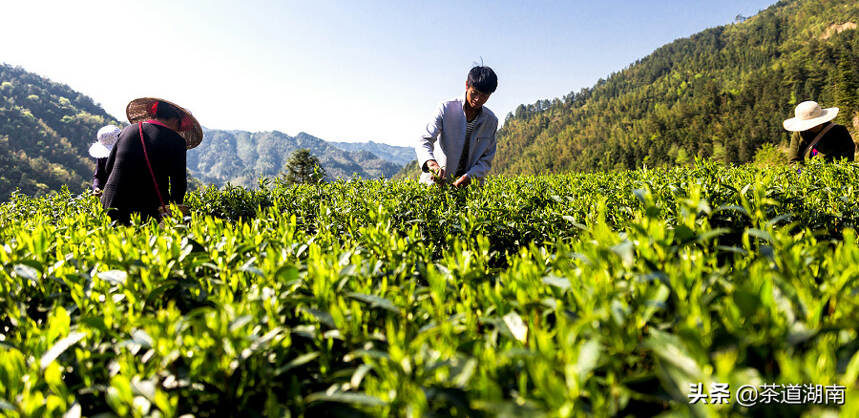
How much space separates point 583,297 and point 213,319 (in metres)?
1.03

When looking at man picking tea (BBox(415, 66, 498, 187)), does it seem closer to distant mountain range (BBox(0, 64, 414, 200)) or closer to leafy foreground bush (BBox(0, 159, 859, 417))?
leafy foreground bush (BBox(0, 159, 859, 417))

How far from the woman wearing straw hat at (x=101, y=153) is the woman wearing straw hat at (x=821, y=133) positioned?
9116 millimetres

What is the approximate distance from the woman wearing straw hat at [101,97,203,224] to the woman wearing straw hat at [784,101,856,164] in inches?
305

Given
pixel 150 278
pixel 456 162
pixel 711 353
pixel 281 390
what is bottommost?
pixel 281 390

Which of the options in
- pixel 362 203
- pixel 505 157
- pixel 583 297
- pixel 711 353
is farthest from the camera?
pixel 505 157

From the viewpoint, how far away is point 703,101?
10681 centimetres

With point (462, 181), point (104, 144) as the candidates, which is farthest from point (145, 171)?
point (462, 181)

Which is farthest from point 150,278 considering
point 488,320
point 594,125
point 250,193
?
point 594,125

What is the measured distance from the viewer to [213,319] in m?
1.06

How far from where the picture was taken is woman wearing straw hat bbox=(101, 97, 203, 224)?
→ 373 cm

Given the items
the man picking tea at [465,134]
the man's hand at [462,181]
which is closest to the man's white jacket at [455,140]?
the man picking tea at [465,134]

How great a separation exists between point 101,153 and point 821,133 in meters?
9.96

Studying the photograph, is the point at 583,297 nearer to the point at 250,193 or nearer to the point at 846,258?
the point at 846,258

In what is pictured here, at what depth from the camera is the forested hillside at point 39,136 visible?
278ft
